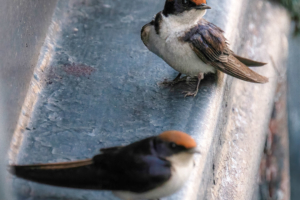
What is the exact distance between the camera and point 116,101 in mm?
3314

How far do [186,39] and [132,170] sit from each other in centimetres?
134

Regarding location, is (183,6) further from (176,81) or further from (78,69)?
(78,69)

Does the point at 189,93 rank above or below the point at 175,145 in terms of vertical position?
below

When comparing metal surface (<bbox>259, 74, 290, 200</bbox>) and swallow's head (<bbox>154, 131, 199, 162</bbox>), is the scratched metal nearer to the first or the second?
swallow's head (<bbox>154, 131, 199, 162</bbox>)

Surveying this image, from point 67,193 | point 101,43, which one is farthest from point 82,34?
point 67,193

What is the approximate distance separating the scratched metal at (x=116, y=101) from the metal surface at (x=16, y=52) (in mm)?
156

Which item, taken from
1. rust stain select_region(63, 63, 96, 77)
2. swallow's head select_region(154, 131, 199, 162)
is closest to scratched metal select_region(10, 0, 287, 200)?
rust stain select_region(63, 63, 96, 77)

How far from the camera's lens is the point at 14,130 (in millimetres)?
2859

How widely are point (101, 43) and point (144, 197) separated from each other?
1.78 meters

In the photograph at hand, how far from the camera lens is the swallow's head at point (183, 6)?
3.11 metres

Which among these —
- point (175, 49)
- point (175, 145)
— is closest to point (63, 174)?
point (175, 145)

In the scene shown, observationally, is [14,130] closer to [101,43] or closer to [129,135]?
[129,135]

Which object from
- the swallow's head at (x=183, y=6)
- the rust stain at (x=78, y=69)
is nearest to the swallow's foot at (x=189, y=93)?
the swallow's head at (x=183, y=6)

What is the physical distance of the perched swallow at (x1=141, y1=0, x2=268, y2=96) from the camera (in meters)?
3.26
